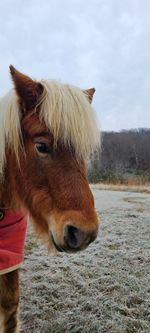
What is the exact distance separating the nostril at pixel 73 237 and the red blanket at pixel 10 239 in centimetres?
81

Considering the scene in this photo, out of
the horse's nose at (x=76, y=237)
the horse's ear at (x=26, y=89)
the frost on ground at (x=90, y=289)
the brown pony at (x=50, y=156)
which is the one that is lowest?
the frost on ground at (x=90, y=289)

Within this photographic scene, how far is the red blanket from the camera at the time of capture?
2.91m

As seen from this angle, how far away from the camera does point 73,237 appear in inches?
83.5

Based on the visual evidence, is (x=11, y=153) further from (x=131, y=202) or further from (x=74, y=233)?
(x=131, y=202)

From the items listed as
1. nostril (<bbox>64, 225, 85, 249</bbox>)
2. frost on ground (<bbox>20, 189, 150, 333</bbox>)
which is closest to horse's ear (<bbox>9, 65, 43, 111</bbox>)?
nostril (<bbox>64, 225, 85, 249</bbox>)

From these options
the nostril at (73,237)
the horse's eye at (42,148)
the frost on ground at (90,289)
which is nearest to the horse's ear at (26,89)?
the horse's eye at (42,148)

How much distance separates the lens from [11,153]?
8.46ft

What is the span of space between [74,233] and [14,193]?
2.41ft

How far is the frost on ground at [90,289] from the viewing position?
3.31 metres

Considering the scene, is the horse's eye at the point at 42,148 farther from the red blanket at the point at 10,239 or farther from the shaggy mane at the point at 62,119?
the red blanket at the point at 10,239

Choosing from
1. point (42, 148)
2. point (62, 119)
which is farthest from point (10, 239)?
point (62, 119)

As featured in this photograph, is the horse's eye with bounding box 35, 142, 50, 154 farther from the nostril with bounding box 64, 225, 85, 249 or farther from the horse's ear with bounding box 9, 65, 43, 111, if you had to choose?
the nostril with bounding box 64, 225, 85, 249

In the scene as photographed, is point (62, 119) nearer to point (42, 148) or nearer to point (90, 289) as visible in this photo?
point (42, 148)

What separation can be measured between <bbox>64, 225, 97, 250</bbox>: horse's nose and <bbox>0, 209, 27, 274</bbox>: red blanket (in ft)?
2.67
